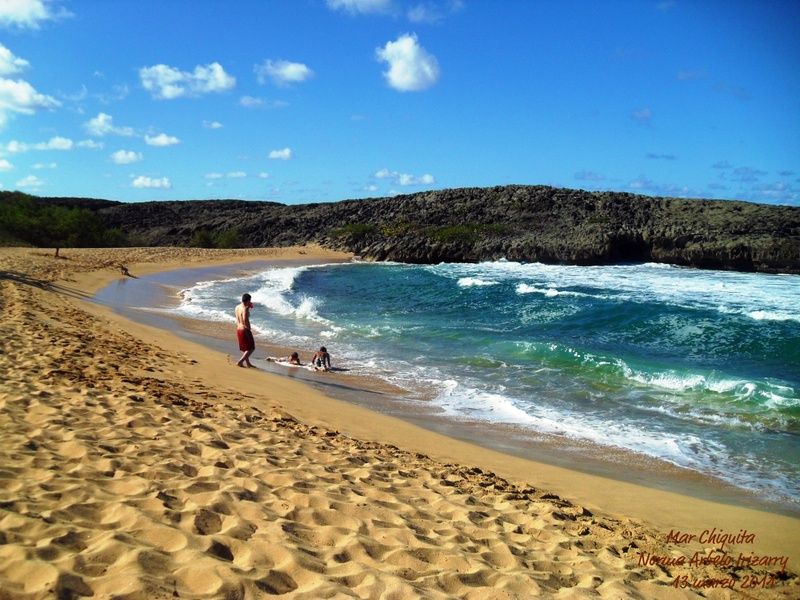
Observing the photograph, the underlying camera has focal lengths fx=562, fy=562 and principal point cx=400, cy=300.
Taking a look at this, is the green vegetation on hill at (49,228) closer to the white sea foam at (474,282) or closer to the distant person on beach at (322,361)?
the white sea foam at (474,282)

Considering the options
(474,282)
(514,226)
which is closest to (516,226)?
(514,226)

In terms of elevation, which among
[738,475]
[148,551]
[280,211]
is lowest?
[738,475]

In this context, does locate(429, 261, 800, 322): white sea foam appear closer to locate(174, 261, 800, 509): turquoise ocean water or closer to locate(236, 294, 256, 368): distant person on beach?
locate(174, 261, 800, 509): turquoise ocean water

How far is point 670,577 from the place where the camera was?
4180 mm

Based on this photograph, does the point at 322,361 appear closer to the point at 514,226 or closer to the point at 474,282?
the point at 474,282

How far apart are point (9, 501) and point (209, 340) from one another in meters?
10.6

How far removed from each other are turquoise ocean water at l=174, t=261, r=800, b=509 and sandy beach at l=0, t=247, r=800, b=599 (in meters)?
2.05

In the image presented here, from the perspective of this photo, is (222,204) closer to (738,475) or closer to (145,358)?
(145,358)

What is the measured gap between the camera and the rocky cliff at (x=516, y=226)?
3616 centimetres

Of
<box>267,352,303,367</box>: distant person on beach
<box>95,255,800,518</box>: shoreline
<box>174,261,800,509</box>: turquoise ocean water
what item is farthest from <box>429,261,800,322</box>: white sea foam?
<box>267,352,303,367</box>: distant person on beach

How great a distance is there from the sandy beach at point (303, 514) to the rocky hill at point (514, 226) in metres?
34.0

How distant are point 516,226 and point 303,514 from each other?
151 ft

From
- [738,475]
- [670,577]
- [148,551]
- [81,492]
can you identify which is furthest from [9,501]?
[738,475]

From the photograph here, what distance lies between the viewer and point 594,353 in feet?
45.0
